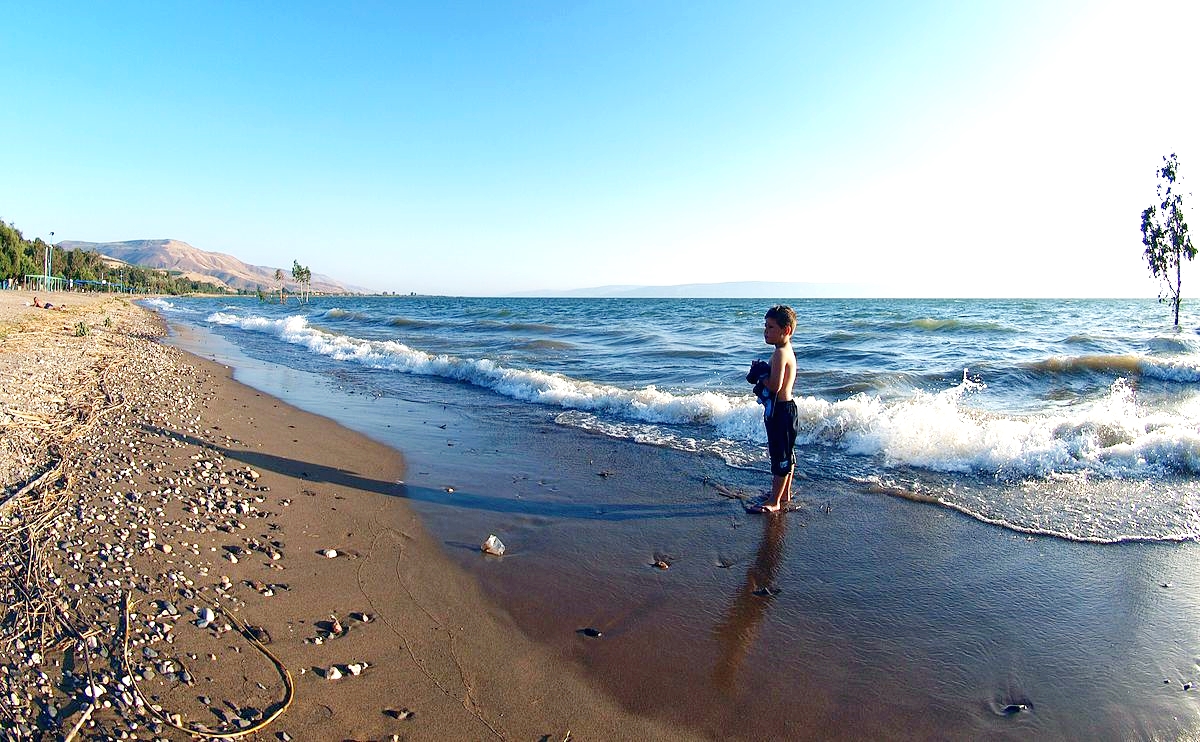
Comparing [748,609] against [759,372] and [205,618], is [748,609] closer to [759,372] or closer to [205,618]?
[759,372]

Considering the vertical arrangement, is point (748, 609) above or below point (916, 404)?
below

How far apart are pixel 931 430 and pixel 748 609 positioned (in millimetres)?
5322

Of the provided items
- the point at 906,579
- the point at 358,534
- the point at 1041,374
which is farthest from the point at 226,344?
the point at 1041,374

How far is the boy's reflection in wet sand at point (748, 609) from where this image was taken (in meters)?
3.46

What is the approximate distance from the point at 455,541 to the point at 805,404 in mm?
6833

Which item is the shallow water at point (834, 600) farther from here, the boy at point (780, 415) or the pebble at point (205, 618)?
the pebble at point (205, 618)

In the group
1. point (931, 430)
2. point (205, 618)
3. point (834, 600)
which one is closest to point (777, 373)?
point (834, 600)

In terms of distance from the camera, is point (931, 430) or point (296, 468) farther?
point (931, 430)

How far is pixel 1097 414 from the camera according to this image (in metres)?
8.62

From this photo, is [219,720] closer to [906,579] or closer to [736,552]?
[736,552]

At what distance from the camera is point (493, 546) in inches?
192

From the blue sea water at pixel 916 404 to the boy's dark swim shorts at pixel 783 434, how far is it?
60.5 inches

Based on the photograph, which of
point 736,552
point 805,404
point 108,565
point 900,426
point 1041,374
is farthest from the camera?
point 1041,374

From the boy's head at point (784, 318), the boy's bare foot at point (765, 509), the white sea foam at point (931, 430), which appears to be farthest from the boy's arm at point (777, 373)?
the white sea foam at point (931, 430)
